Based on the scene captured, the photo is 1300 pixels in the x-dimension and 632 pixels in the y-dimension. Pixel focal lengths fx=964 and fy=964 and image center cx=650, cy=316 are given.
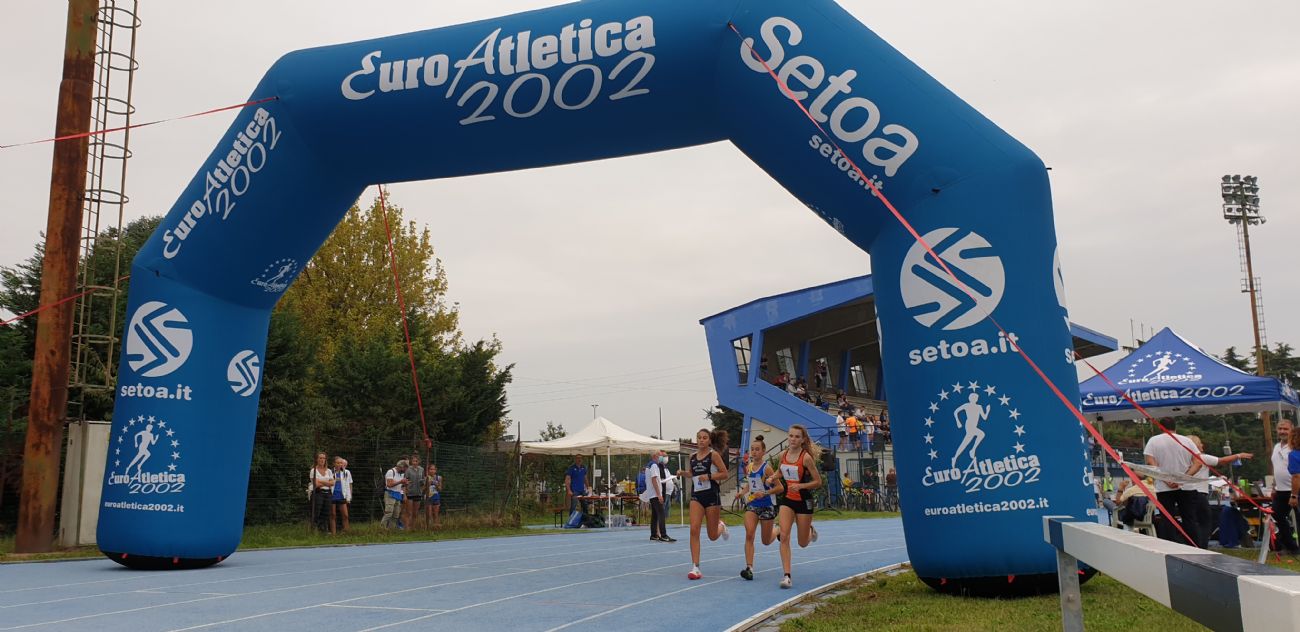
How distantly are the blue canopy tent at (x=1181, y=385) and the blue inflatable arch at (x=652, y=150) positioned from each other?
768 centimetres

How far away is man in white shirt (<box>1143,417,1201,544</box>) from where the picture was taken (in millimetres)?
10617

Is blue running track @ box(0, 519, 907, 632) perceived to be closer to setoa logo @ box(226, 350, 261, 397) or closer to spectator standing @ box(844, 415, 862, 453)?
setoa logo @ box(226, 350, 261, 397)

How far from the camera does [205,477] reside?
1083 cm

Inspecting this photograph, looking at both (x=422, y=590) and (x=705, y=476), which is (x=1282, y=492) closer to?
(x=705, y=476)

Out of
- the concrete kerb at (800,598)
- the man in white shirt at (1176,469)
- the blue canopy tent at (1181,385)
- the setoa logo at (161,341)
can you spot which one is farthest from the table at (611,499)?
the man in white shirt at (1176,469)

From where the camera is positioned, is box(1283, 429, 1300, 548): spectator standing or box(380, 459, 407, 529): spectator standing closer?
box(1283, 429, 1300, 548): spectator standing

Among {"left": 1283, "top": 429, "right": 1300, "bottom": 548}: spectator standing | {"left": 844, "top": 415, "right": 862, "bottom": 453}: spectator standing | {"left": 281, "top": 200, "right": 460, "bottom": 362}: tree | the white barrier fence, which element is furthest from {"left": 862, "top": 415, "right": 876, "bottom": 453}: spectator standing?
the white barrier fence

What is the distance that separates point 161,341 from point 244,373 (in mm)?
963

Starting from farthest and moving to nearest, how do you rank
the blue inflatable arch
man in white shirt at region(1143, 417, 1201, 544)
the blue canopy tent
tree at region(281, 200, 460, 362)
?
tree at region(281, 200, 460, 362) < the blue canopy tent < man in white shirt at region(1143, 417, 1201, 544) < the blue inflatable arch

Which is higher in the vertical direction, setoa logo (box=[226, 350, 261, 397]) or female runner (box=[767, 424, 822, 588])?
setoa logo (box=[226, 350, 261, 397])

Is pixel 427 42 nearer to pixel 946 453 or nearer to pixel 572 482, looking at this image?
pixel 946 453

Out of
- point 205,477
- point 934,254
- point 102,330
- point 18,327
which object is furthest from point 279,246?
point 18,327

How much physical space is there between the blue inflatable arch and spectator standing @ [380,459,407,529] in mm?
7825

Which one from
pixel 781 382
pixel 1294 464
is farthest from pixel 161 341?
pixel 781 382
